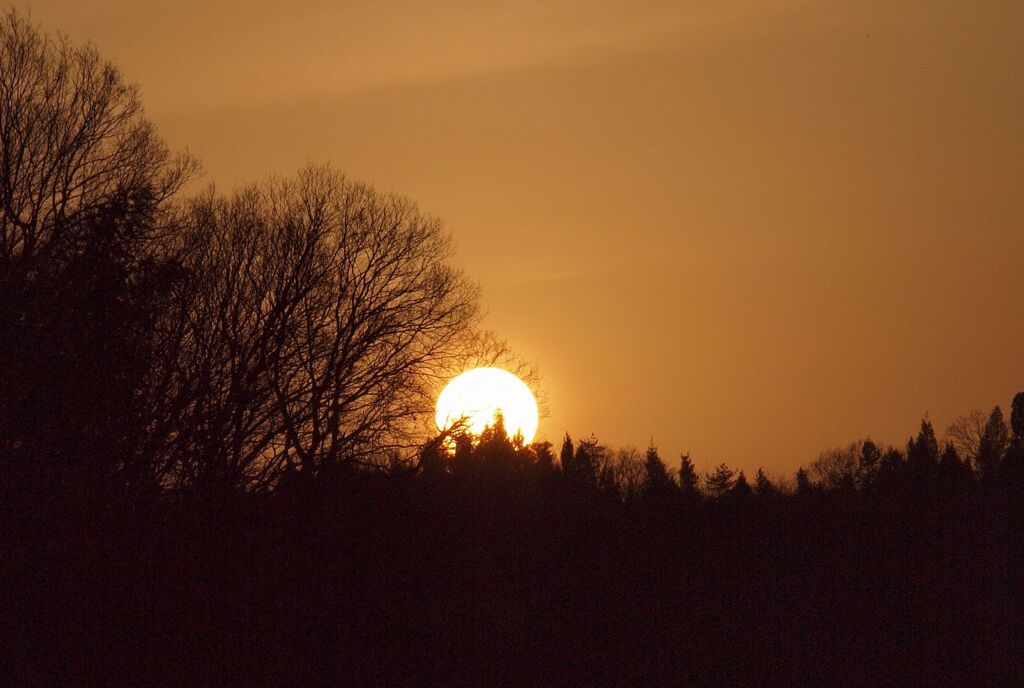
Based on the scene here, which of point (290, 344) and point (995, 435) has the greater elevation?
point (995, 435)

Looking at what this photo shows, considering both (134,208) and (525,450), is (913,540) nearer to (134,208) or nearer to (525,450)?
(525,450)

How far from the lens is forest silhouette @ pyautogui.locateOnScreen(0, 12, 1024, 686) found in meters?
16.3

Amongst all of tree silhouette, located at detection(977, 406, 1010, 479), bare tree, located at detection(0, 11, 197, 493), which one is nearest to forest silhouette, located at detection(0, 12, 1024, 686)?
bare tree, located at detection(0, 11, 197, 493)

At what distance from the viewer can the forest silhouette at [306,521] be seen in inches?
642

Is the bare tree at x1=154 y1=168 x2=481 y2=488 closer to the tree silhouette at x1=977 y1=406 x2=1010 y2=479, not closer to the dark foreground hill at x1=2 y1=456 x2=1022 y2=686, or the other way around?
the dark foreground hill at x1=2 y1=456 x2=1022 y2=686

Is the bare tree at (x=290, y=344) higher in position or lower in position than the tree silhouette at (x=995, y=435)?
lower

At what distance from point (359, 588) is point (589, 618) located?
850 centimetres

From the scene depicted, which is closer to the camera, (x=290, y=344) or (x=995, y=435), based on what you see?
(x=290, y=344)

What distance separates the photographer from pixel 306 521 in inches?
836

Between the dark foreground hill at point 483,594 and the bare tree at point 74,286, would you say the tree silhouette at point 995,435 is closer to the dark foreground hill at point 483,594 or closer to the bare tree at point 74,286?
the dark foreground hill at point 483,594

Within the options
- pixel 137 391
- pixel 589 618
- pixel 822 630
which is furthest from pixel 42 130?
pixel 822 630

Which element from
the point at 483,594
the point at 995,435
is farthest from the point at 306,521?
the point at 995,435

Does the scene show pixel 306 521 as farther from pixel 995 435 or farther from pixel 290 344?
pixel 995 435

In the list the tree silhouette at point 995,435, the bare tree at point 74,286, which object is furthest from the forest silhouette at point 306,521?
the tree silhouette at point 995,435
